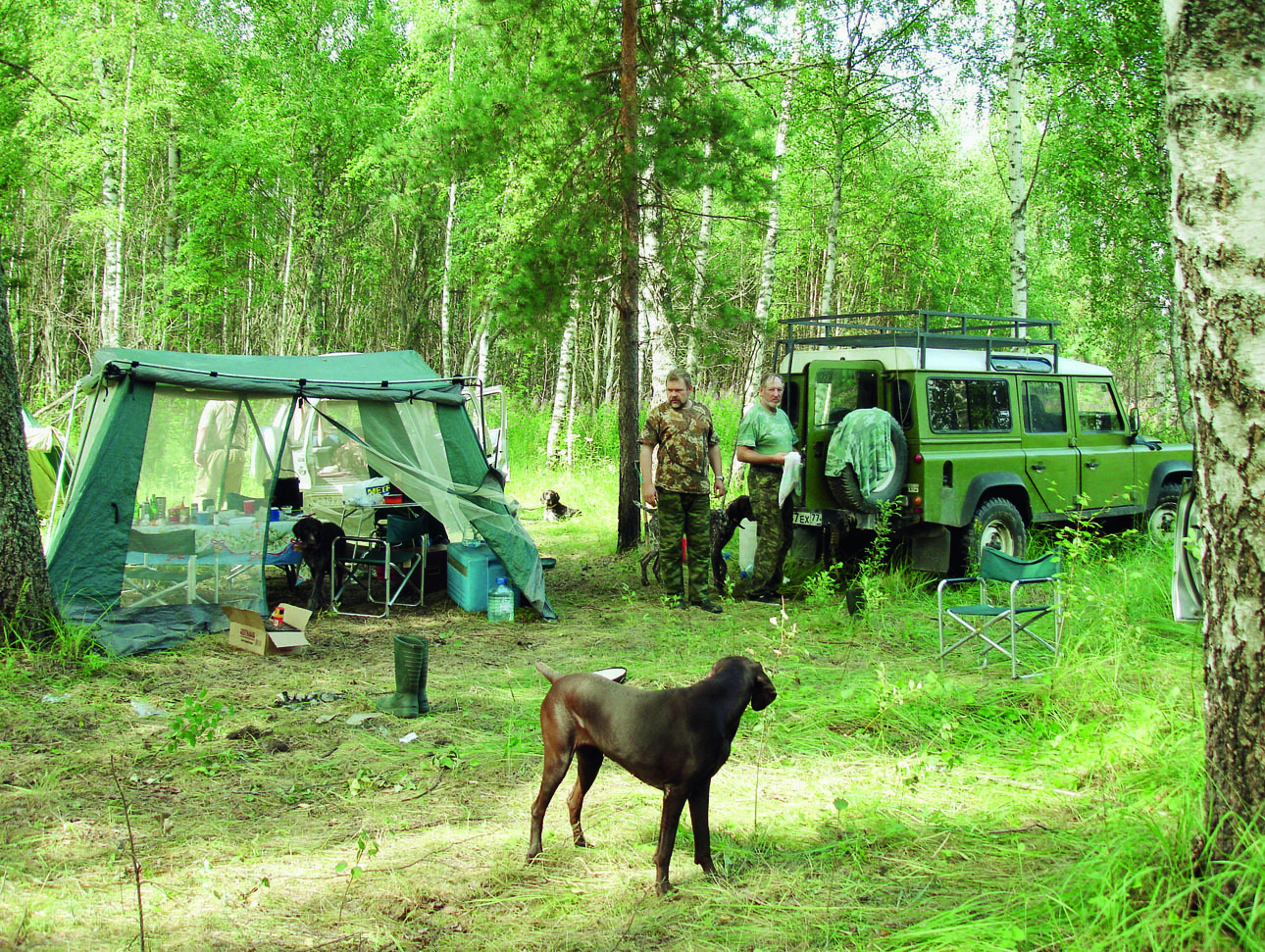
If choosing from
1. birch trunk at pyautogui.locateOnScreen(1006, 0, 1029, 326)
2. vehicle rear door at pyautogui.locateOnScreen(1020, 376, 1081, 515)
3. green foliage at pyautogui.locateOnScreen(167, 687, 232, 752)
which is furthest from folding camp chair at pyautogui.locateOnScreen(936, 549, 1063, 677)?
birch trunk at pyautogui.locateOnScreen(1006, 0, 1029, 326)

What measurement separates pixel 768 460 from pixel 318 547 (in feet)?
12.4

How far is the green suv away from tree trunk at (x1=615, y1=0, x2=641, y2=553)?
6.66 ft

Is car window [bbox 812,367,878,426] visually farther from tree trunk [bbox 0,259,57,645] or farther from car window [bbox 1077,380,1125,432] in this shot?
tree trunk [bbox 0,259,57,645]

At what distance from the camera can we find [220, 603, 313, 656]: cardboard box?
6.24 metres

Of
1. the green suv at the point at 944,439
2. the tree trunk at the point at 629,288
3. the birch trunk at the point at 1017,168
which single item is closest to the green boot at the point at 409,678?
the green suv at the point at 944,439

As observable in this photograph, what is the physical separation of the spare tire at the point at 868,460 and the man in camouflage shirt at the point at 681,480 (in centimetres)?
94

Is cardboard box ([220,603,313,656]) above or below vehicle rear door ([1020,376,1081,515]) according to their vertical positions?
below

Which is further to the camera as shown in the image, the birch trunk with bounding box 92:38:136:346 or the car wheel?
the birch trunk with bounding box 92:38:136:346

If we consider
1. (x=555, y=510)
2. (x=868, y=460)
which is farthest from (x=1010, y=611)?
(x=555, y=510)

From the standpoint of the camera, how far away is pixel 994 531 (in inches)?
304

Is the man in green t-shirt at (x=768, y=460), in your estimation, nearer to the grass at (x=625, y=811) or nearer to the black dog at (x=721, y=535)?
the black dog at (x=721, y=535)

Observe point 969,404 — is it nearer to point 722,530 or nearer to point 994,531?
point 994,531

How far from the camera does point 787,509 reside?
7.38 m

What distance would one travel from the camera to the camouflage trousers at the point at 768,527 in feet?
24.2
